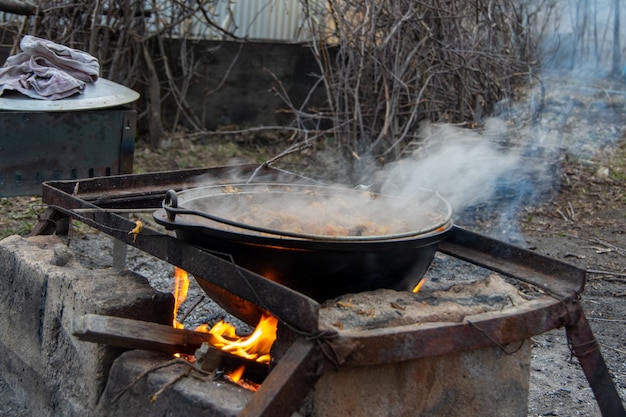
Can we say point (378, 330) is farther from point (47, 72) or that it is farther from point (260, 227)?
point (47, 72)

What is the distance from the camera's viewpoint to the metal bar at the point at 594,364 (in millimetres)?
2725

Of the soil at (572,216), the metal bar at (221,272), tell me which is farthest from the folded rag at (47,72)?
the metal bar at (221,272)

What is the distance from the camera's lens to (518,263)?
2977 millimetres

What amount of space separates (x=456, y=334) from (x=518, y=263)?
0.64m

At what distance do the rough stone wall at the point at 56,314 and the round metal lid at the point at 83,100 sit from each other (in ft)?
2.99

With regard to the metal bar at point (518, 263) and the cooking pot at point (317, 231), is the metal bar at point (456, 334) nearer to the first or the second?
the metal bar at point (518, 263)

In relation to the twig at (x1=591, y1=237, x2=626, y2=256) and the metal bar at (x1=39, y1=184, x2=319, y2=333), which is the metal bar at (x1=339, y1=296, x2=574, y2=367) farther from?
the twig at (x1=591, y1=237, x2=626, y2=256)

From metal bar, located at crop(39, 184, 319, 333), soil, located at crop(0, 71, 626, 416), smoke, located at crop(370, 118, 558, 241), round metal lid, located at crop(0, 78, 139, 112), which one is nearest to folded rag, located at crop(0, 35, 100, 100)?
round metal lid, located at crop(0, 78, 139, 112)

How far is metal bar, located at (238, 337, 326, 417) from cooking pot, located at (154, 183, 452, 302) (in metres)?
0.41

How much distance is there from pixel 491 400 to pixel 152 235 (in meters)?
1.45

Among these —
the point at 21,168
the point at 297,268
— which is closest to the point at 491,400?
the point at 297,268

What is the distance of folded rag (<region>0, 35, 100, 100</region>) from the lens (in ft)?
14.1

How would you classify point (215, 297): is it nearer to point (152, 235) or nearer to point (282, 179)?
point (152, 235)

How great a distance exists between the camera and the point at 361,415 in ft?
8.30
